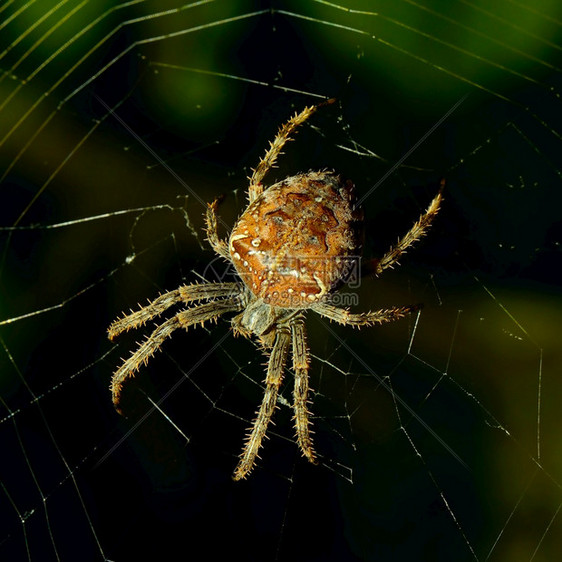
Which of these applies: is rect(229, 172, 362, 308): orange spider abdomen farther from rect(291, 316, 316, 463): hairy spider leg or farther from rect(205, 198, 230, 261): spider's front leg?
rect(291, 316, 316, 463): hairy spider leg

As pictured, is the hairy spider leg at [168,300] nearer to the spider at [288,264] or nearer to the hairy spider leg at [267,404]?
the spider at [288,264]

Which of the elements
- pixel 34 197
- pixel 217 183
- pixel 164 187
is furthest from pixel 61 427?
pixel 217 183

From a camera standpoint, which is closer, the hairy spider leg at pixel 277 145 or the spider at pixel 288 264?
the spider at pixel 288 264

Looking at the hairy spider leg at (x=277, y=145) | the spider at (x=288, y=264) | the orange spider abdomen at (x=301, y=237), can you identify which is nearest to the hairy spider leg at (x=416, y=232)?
the spider at (x=288, y=264)

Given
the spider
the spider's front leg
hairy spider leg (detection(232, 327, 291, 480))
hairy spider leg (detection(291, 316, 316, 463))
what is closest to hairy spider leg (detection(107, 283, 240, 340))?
the spider

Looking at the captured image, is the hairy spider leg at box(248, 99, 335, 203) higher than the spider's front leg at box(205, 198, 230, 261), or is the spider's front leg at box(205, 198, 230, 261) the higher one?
the hairy spider leg at box(248, 99, 335, 203)

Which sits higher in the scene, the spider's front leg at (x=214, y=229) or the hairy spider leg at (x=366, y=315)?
the spider's front leg at (x=214, y=229)

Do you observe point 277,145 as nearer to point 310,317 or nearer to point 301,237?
point 301,237

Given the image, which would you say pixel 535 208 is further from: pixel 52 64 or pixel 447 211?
pixel 52 64
